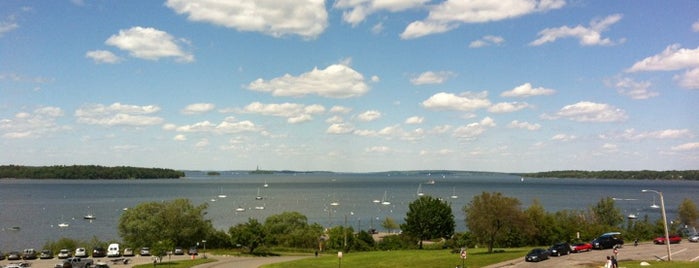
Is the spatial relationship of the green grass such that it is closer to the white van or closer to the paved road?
the white van

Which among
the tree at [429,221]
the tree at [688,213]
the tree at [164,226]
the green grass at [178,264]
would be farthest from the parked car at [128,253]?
the tree at [688,213]

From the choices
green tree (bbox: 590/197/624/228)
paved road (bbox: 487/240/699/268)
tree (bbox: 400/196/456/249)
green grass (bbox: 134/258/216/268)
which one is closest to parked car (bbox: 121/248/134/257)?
green grass (bbox: 134/258/216/268)

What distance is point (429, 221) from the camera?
87.7 meters

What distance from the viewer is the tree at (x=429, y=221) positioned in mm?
87875

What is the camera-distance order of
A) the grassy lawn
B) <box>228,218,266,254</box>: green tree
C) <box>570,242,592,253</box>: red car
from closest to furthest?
the grassy lawn
<box>570,242,592,253</box>: red car
<box>228,218,266,254</box>: green tree

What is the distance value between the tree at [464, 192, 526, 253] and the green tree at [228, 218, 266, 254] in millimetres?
31973

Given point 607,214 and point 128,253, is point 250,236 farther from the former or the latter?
point 607,214

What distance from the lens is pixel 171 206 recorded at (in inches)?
3649

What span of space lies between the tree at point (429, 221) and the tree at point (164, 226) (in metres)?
34.6

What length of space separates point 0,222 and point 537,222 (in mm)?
143155

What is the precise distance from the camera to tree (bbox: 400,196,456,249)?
87.9 meters

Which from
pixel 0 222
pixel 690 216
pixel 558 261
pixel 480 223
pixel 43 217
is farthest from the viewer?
pixel 43 217

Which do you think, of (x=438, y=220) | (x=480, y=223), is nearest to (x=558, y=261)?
(x=480, y=223)

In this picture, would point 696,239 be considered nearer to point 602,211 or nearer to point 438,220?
point 438,220
